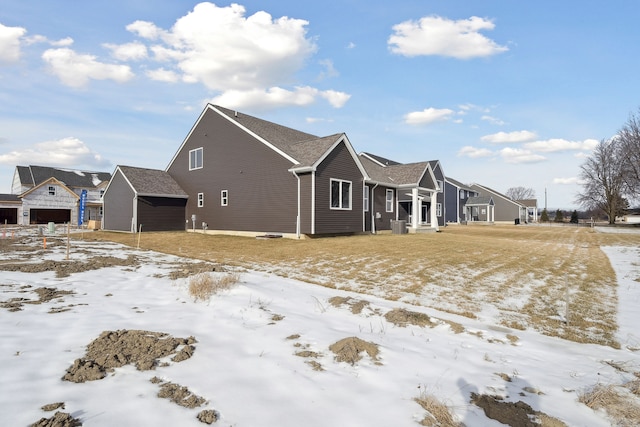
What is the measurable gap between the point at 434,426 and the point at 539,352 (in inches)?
117

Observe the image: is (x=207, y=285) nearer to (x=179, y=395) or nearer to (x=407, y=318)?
(x=179, y=395)

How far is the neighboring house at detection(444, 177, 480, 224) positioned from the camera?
171ft

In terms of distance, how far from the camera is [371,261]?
12.4 m

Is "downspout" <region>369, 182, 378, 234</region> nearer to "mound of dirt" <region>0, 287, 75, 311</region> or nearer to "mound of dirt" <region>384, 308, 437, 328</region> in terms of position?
"mound of dirt" <region>384, 308, 437, 328</region>

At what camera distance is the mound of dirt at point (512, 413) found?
3207 mm

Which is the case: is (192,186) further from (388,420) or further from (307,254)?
(388,420)

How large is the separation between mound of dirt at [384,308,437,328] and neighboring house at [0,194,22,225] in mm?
53579

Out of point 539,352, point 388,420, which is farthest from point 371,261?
point 388,420

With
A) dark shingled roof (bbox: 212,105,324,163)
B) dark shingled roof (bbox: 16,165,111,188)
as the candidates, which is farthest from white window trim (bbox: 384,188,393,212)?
dark shingled roof (bbox: 16,165,111,188)

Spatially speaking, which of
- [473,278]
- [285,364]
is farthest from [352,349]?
[473,278]

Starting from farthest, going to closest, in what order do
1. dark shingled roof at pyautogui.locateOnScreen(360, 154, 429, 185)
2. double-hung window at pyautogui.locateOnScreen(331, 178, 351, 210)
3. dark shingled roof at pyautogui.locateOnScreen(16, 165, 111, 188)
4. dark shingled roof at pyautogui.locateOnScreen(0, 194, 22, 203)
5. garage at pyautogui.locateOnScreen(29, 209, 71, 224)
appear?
dark shingled roof at pyautogui.locateOnScreen(16, 165, 111, 188) < garage at pyautogui.locateOnScreen(29, 209, 71, 224) < dark shingled roof at pyautogui.locateOnScreen(0, 194, 22, 203) < dark shingled roof at pyautogui.locateOnScreen(360, 154, 429, 185) < double-hung window at pyautogui.locateOnScreen(331, 178, 351, 210)

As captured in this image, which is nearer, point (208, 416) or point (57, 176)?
point (208, 416)

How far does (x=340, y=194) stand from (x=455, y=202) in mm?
38798

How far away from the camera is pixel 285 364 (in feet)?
13.6
